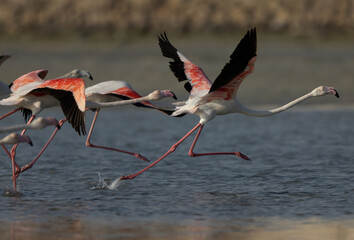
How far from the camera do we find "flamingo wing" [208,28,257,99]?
24.6 feet

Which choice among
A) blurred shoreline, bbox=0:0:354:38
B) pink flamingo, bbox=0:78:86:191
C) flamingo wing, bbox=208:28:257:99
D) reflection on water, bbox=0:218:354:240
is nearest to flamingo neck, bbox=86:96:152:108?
pink flamingo, bbox=0:78:86:191

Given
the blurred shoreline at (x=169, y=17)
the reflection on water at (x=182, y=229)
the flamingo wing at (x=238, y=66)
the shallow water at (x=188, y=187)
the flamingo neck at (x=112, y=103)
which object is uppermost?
the blurred shoreline at (x=169, y=17)

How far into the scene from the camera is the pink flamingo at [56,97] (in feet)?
25.8

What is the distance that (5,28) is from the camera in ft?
78.2

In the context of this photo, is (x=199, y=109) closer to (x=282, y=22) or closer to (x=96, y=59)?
(x=96, y=59)

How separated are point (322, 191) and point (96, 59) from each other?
41.8 feet

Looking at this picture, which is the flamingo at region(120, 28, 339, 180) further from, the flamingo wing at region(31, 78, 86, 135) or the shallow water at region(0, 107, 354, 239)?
the flamingo wing at region(31, 78, 86, 135)

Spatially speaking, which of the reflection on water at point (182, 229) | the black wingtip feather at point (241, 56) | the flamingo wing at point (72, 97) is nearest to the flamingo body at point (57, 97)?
the flamingo wing at point (72, 97)

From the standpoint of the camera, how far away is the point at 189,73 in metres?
9.46

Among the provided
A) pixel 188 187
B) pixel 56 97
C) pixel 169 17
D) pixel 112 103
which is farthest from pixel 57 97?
pixel 169 17

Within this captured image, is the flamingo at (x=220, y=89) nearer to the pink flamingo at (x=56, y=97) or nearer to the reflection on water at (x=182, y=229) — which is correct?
the pink flamingo at (x=56, y=97)

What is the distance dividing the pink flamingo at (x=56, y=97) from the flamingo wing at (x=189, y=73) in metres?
1.42

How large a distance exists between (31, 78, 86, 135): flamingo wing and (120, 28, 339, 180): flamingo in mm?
975

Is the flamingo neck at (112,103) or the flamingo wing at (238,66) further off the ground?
the flamingo wing at (238,66)
